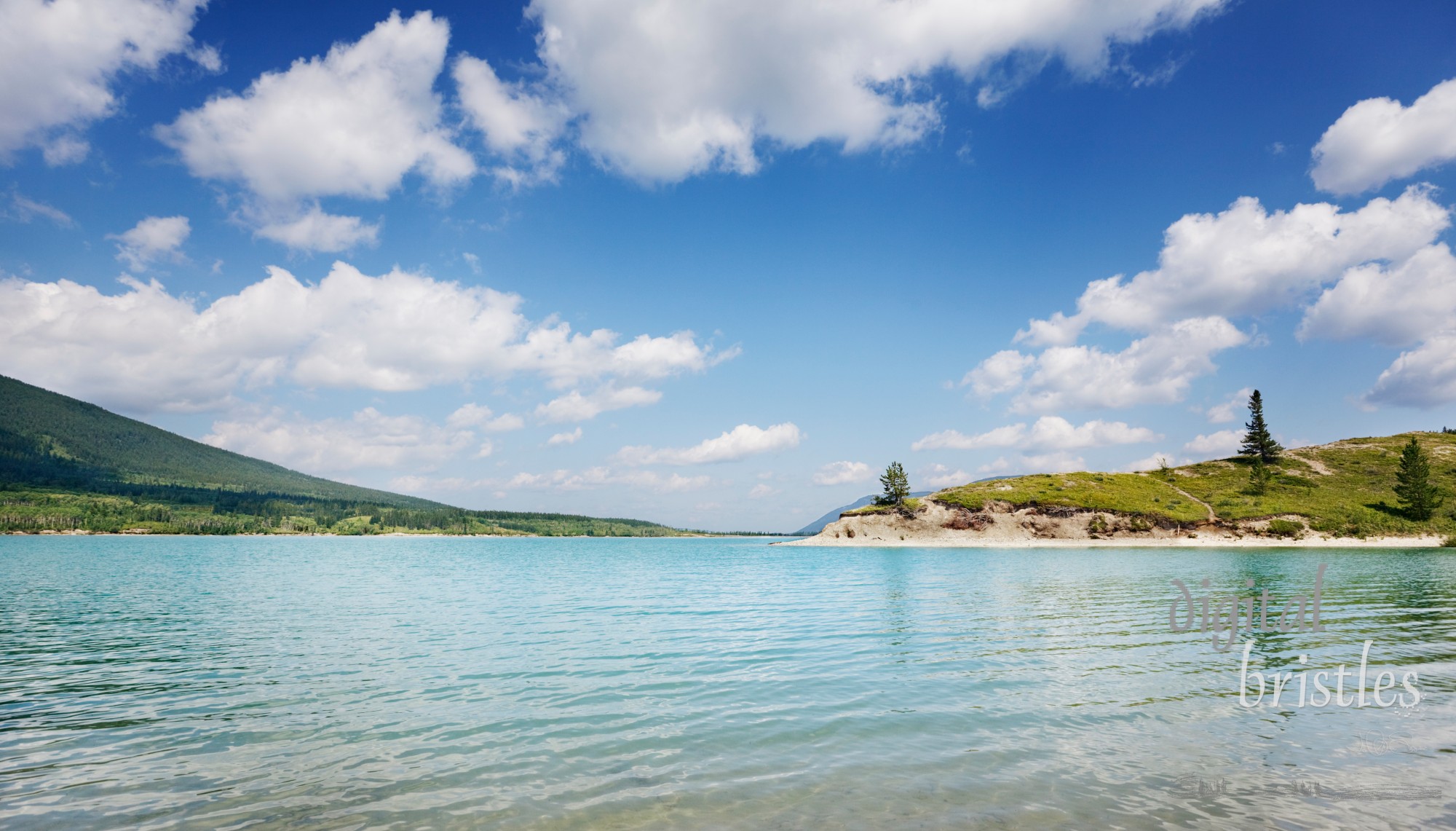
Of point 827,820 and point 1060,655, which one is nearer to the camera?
point 827,820

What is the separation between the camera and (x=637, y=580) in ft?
215

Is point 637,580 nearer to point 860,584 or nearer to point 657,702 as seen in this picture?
point 860,584

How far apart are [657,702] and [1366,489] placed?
216132 millimetres

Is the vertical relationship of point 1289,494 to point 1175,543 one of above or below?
above

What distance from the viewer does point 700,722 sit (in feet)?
55.5

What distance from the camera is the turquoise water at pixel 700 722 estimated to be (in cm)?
1164

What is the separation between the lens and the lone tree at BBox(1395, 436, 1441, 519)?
139 m

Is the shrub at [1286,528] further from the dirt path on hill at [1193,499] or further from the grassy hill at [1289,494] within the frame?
the dirt path on hill at [1193,499]

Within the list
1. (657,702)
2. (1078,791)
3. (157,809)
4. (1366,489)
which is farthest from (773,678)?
(1366,489)

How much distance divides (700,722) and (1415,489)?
633ft

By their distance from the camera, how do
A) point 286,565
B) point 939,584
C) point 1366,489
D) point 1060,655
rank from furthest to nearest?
point 1366,489 → point 286,565 → point 939,584 → point 1060,655

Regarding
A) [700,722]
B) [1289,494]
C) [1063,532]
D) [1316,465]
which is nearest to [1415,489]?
[1289,494]

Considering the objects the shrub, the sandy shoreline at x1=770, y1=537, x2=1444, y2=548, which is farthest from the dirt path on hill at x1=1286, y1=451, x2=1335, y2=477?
the sandy shoreline at x1=770, y1=537, x2=1444, y2=548

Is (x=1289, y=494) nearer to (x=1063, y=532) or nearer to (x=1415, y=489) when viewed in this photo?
(x=1415, y=489)
